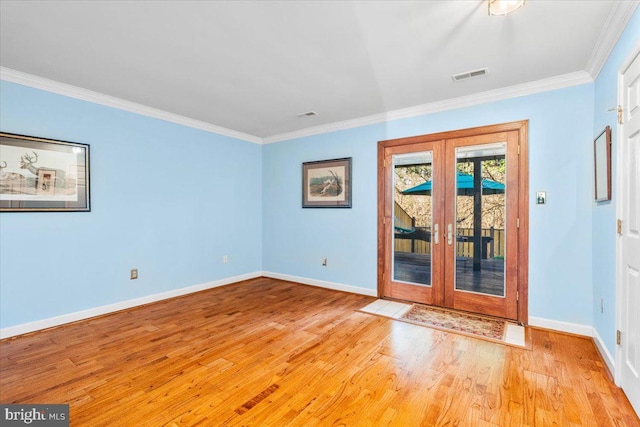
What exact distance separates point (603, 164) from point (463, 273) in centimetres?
169

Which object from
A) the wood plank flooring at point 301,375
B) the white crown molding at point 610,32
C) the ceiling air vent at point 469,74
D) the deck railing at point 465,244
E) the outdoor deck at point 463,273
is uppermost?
the ceiling air vent at point 469,74

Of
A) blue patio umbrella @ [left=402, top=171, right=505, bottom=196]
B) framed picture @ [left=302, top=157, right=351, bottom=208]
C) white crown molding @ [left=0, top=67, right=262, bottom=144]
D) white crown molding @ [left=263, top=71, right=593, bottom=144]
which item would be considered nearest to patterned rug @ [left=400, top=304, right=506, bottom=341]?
blue patio umbrella @ [left=402, top=171, right=505, bottom=196]

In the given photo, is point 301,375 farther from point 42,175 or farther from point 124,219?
point 42,175

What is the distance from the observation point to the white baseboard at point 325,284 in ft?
14.0

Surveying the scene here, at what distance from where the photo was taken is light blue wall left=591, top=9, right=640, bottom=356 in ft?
6.85

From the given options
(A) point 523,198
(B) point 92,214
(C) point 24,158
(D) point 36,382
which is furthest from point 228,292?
(A) point 523,198

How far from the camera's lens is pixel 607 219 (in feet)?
7.84

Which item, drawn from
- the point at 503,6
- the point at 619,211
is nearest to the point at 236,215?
the point at 503,6

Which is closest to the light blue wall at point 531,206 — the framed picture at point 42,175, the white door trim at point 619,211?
the white door trim at point 619,211

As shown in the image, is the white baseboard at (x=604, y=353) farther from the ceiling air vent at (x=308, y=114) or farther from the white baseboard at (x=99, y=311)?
the white baseboard at (x=99, y=311)

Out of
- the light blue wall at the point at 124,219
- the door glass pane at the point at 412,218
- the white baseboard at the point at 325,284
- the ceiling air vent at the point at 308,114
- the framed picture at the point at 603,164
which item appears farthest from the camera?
the white baseboard at the point at 325,284

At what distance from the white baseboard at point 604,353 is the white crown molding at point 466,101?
7.63ft

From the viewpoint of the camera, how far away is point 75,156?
3.25 metres

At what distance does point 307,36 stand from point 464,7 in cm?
108
